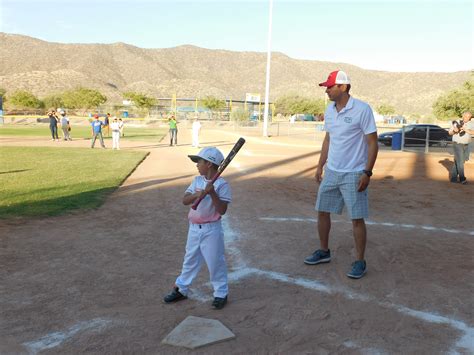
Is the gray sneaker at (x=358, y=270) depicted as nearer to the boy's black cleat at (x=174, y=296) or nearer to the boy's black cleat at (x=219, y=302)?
the boy's black cleat at (x=219, y=302)

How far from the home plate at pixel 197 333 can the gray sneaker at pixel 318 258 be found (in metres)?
1.90

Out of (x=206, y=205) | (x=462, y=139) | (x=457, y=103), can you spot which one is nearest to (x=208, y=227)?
(x=206, y=205)

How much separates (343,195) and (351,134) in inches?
25.6

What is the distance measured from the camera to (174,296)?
4.12m

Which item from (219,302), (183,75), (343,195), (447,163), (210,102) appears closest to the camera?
(219,302)

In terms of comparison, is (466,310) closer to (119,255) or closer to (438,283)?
(438,283)

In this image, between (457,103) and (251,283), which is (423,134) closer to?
(457,103)

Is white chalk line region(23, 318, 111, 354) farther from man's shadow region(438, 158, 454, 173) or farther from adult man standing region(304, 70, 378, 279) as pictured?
man's shadow region(438, 158, 454, 173)

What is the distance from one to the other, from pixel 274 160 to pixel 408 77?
127469 millimetres

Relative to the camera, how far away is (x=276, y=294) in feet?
14.3

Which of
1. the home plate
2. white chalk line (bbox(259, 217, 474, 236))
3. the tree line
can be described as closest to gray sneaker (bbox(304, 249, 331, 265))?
the home plate

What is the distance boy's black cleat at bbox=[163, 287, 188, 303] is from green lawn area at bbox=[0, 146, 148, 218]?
14.5 ft

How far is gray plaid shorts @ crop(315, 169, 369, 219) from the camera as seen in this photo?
4.78 metres

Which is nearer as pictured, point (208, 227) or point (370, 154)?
point (208, 227)
